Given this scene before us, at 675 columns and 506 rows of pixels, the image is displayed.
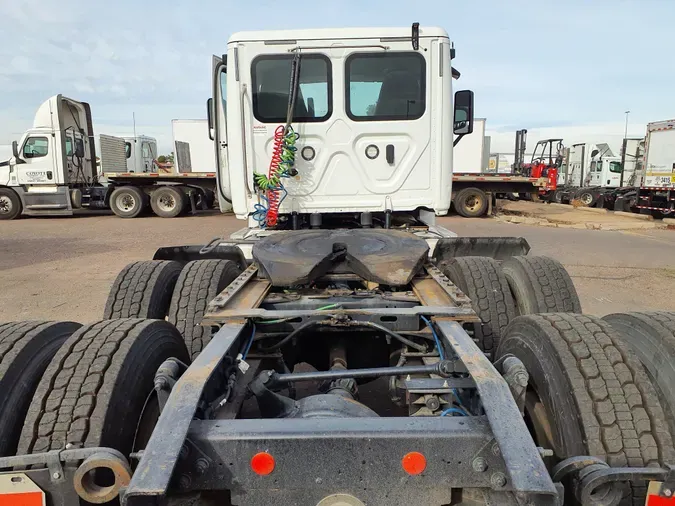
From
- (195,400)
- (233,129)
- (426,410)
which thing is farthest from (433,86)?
(195,400)

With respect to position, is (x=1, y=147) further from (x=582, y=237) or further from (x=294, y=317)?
(x=294, y=317)

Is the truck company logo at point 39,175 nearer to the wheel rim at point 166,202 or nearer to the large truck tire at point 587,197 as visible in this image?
the wheel rim at point 166,202

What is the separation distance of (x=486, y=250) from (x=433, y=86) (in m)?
1.58

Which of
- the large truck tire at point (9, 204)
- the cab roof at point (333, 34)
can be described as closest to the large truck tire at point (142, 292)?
the cab roof at point (333, 34)

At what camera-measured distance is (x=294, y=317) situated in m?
2.60

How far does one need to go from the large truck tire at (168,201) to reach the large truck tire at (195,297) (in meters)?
14.9

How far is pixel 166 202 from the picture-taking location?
18.1m

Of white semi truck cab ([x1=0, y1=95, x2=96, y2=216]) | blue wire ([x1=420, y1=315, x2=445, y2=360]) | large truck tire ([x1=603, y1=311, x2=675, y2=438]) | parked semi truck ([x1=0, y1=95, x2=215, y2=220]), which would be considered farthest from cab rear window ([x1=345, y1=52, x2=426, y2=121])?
white semi truck cab ([x1=0, y1=95, x2=96, y2=216])

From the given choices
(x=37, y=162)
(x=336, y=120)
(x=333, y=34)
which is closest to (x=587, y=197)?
(x=37, y=162)

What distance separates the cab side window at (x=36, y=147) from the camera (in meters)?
16.8

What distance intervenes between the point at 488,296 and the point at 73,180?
17730mm

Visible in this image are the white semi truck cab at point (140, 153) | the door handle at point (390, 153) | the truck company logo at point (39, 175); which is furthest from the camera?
the white semi truck cab at point (140, 153)

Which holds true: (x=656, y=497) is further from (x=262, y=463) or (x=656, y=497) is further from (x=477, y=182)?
(x=477, y=182)

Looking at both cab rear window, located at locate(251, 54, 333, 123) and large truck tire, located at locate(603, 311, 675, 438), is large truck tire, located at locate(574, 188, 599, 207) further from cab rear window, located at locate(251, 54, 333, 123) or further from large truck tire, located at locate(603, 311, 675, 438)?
large truck tire, located at locate(603, 311, 675, 438)
